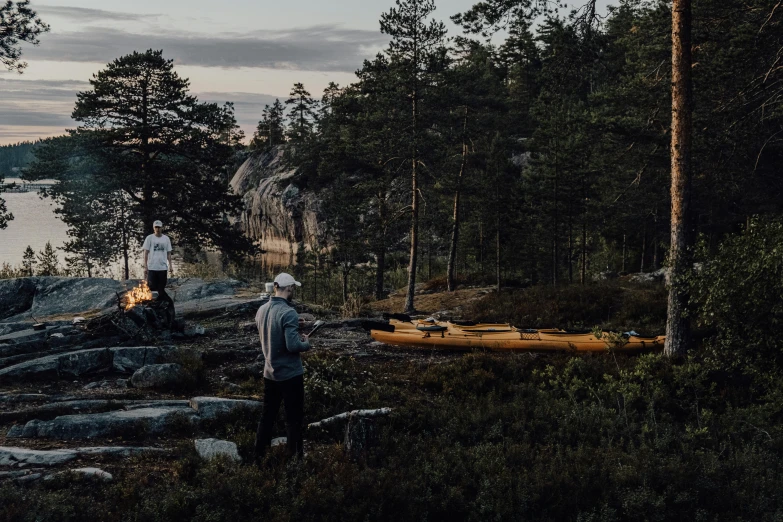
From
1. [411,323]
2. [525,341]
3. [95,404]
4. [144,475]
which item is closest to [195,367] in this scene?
[95,404]

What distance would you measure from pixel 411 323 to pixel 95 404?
868 centimetres

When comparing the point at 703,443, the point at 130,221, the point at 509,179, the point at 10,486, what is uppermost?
the point at 509,179

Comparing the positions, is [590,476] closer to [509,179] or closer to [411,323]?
[411,323]

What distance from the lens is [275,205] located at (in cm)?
7012

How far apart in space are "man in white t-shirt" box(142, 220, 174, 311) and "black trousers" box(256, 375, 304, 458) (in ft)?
28.5

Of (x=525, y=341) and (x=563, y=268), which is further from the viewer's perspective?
(x=563, y=268)

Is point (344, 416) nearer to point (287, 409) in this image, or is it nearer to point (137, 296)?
point (287, 409)

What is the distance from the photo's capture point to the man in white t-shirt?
14.6 metres

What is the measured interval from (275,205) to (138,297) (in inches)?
2221

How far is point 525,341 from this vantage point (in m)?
14.0

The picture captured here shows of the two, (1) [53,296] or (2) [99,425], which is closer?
(2) [99,425]

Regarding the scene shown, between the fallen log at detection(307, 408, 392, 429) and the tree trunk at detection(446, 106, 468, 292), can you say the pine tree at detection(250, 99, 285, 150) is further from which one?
the fallen log at detection(307, 408, 392, 429)

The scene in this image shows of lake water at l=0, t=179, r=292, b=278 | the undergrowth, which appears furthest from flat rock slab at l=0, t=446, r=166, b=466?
lake water at l=0, t=179, r=292, b=278

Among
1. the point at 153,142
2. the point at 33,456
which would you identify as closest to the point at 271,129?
the point at 153,142
